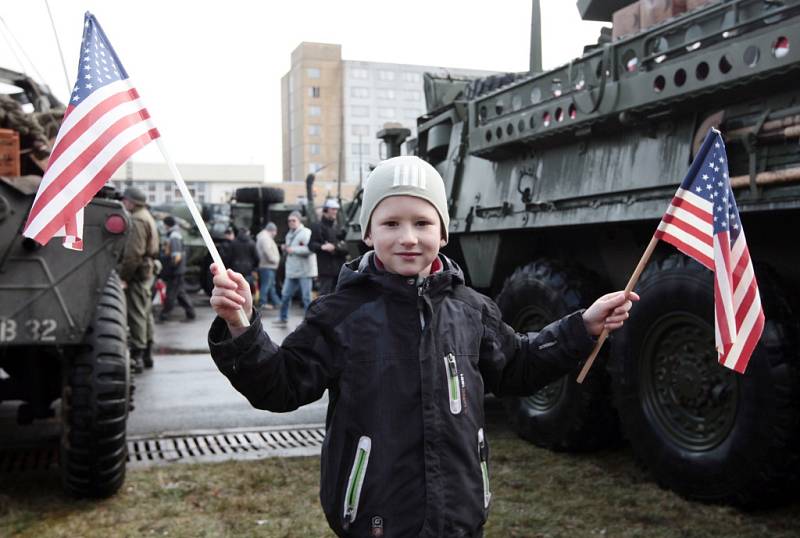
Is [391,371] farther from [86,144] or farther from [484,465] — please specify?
[86,144]

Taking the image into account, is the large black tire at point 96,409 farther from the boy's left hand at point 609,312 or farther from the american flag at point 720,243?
the american flag at point 720,243

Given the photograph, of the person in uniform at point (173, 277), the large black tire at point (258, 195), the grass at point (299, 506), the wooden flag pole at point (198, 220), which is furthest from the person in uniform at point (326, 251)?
the wooden flag pole at point (198, 220)

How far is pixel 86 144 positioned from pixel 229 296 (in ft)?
2.28

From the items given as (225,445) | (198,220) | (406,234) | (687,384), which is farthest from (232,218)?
(406,234)

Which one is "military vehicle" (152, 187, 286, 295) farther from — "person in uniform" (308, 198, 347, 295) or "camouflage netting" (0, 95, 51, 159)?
"camouflage netting" (0, 95, 51, 159)

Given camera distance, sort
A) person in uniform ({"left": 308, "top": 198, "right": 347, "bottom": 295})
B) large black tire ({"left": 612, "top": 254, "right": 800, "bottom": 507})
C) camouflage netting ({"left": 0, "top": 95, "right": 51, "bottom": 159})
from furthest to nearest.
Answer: person in uniform ({"left": 308, "top": 198, "right": 347, "bottom": 295})
camouflage netting ({"left": 0, "top": 95, "right": 51, "bottom": 159})
large black tire ({"left": 612, "top": 254, "right": 800, "bottom": 507})

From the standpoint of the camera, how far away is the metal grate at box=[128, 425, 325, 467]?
5246 mm

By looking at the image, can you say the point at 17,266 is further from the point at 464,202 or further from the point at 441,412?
the point at 464,202

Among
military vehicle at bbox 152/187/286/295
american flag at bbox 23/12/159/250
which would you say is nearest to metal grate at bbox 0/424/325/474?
american flag at bbox 23/12/159/250

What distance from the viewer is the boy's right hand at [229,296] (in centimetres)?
197

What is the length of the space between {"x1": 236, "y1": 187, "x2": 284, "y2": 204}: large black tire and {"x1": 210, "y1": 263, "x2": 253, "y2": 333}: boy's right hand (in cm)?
1766

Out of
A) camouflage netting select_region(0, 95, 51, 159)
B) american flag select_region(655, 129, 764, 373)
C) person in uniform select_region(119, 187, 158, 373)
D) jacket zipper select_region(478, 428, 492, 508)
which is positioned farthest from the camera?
person in uniform select_region(119, 187, 158, 373)

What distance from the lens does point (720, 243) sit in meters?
2.50

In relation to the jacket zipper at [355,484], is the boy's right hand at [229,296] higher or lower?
higher
